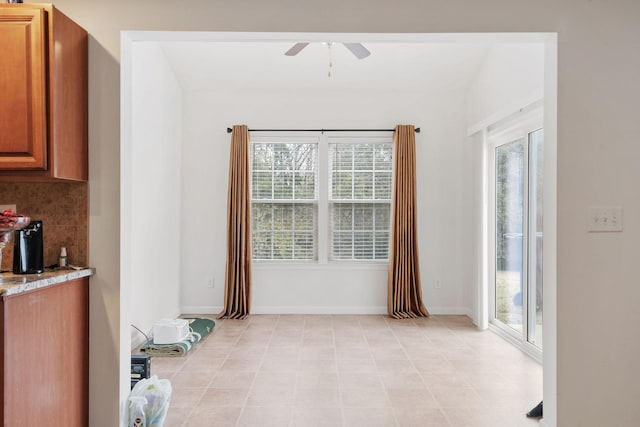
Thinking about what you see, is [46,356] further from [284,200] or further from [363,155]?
[363,155]

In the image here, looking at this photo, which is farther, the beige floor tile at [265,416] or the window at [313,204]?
the window at [313,204]

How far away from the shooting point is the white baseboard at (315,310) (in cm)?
560

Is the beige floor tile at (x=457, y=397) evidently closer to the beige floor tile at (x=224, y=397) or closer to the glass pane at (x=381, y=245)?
the beige floor tile at (x=224, y=397)

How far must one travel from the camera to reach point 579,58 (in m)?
2.35

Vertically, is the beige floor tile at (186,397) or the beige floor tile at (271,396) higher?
the beige floor tile at (186,397)

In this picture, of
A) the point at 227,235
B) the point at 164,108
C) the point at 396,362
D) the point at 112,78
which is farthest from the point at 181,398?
the point at 164,108

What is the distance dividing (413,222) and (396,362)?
6.83 ft

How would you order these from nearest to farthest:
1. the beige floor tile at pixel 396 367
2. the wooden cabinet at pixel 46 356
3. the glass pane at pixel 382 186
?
the wooden cabinet at pixel 46 356 → the beige floor tile at pixel 396 367 → the glass pane at pixel 382 186

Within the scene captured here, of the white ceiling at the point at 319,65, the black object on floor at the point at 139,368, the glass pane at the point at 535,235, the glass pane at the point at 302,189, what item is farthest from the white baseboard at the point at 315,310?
the white ceiling at the point at 319,65

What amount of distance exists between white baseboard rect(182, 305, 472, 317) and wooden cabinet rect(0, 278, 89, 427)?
10.8 ft

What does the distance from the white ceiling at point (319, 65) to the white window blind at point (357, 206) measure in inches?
36.4

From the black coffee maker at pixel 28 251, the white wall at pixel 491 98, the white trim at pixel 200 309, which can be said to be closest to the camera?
the black coffee maker at pixel 28 251

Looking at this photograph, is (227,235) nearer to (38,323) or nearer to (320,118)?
(320,118)

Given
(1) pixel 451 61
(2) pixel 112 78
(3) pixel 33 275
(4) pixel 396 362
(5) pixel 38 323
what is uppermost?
(1) pixel 451 61
